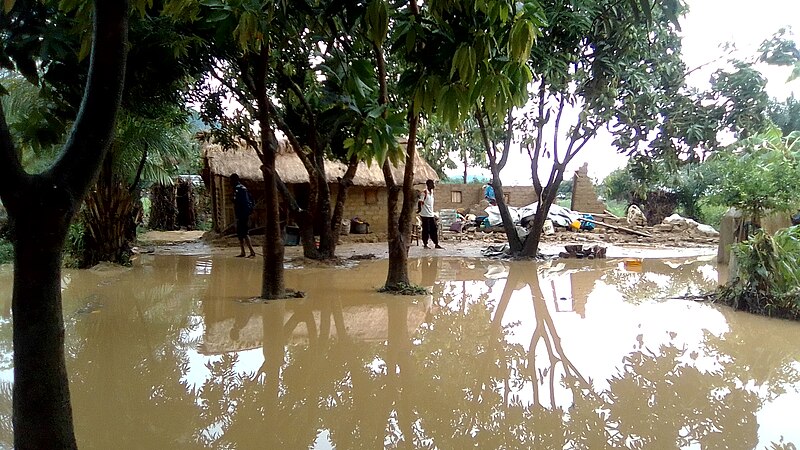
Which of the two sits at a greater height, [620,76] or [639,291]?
[620,76]

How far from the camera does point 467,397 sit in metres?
3.63

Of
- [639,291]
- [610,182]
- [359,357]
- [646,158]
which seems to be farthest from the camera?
[610,182]

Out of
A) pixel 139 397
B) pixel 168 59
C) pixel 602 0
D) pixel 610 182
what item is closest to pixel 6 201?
pixel 139 397

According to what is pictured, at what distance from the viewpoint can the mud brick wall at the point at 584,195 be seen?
802 inches

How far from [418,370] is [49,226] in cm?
295

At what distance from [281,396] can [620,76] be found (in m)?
8.33

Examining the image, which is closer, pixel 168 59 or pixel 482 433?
pixel 482 433

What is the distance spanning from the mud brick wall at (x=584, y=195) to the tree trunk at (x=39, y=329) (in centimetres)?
2021

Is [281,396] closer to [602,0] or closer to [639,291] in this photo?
[639,291]

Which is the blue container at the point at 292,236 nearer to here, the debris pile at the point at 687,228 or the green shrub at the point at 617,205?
the debris pile at the point at 687,228

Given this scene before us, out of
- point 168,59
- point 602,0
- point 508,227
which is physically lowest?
point 508,227

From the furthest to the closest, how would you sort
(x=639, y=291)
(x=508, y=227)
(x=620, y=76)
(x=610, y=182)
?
(x=610, y=182), (x=508, y=227), (x=620, y=76), (x=639, y=291)

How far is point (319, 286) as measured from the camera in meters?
7.86

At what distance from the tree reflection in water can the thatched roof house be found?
365 inches
